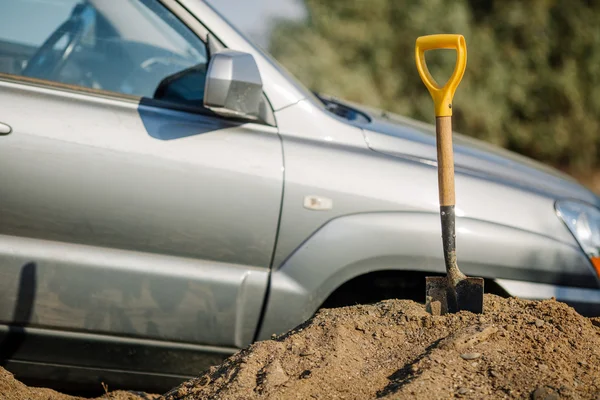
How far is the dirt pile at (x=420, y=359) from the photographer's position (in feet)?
6.99

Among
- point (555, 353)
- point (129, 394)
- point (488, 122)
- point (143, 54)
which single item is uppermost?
point (488, 122)

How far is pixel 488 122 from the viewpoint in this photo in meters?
9.55

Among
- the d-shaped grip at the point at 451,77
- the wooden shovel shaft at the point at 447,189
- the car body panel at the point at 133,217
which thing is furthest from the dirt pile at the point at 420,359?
A: the d-shaped grip at the point at 451,77

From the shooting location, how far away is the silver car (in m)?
2.80

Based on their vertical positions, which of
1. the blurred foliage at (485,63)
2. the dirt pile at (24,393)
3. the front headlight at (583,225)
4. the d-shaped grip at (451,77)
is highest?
the blurred foliage at (485,63)

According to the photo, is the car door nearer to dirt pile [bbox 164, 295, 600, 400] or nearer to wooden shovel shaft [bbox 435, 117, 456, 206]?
dirt pile [bbox 164, 295, 600, 400]

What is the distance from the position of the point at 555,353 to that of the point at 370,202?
3.11ft

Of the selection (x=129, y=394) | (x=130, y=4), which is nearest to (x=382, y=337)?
(x=129, y=394)

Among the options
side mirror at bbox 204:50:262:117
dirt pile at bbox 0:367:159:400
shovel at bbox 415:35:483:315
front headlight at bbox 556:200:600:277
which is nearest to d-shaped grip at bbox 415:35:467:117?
shovel at bbox 415:35:483:315

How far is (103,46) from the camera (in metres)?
3.37

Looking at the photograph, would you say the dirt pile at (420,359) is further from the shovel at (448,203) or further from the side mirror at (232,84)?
the side mirror at (232,84)

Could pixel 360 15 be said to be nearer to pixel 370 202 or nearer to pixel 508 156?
pixel 508 156

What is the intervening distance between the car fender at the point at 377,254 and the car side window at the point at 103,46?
828 mm

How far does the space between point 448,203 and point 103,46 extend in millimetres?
1771
